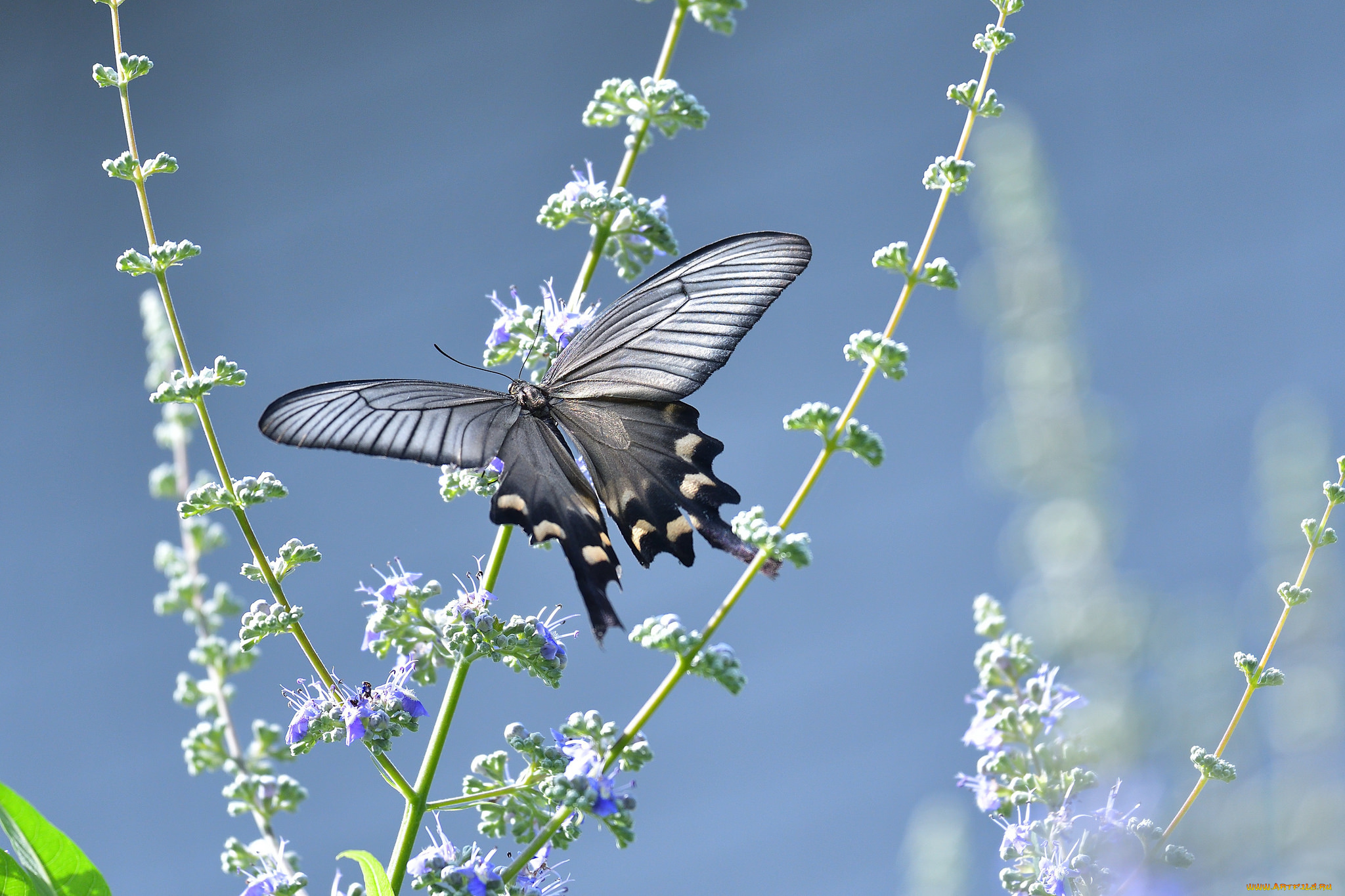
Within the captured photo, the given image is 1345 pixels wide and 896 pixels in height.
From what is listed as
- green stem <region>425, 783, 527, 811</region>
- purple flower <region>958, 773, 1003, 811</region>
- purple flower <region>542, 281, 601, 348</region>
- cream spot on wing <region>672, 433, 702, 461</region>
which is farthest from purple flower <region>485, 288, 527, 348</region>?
purple flower <region>958, 773, 1003, 811</region>

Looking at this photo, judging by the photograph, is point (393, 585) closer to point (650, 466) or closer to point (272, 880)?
point (272, 880)

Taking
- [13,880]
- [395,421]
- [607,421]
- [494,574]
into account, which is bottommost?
[13,880]

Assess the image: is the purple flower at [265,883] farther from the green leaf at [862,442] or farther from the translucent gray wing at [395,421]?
the green leaf at [862,442]

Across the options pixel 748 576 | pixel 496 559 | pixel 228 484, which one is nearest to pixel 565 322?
pixel 496 559

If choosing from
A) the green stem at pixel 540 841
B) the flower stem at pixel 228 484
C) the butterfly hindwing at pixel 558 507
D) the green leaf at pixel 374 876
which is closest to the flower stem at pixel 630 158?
the butterfly hindwing at pixel 558 507

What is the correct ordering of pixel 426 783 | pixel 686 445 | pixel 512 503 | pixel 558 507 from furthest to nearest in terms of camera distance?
pixel 686 445
pixel 558 507
pixel 512 503
pixel 426 783

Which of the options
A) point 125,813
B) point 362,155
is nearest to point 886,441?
point 362,155

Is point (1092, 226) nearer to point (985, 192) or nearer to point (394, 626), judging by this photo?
point (985, 192)
